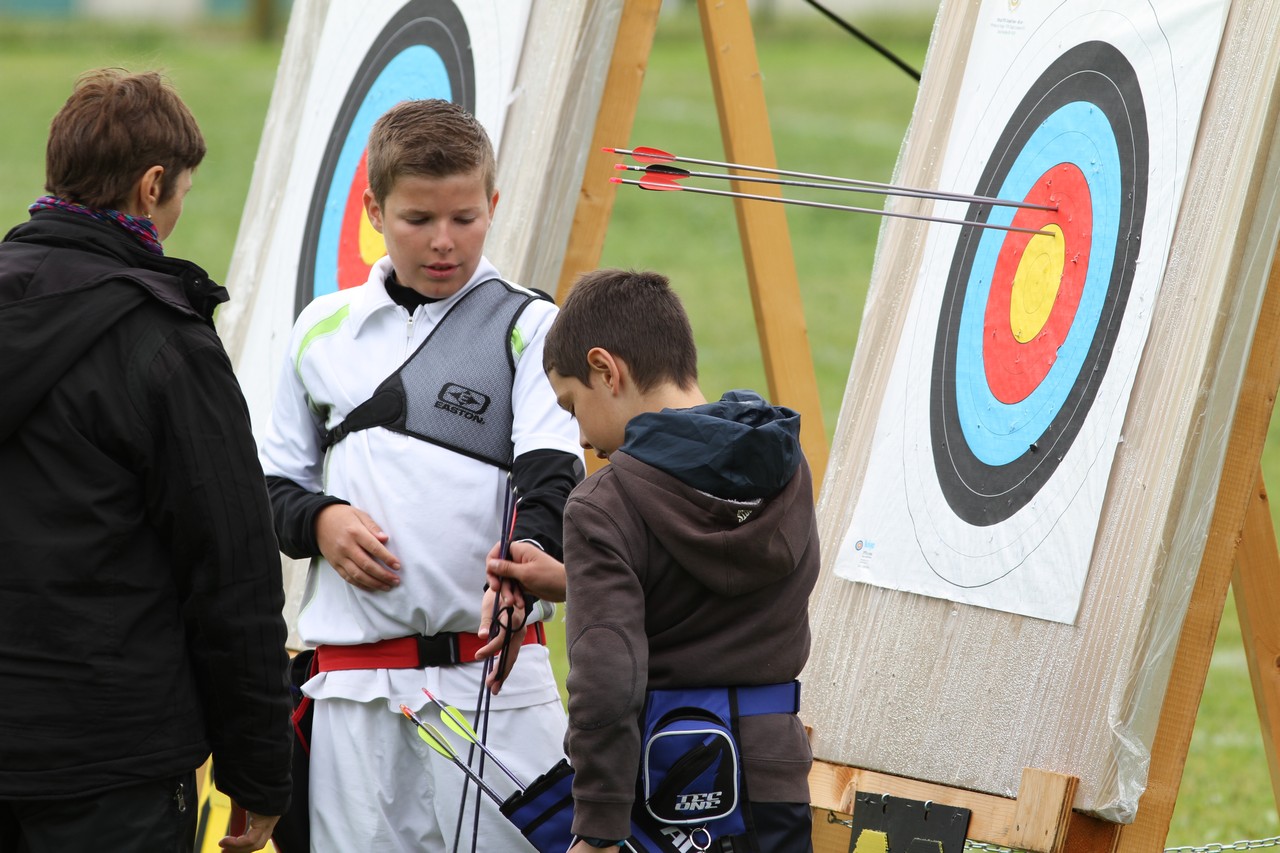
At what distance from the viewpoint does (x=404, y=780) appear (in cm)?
230

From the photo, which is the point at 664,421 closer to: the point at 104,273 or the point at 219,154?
the point at 104,273

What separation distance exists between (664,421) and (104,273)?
678 millimetres

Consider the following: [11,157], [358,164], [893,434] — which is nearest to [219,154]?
[11,157]

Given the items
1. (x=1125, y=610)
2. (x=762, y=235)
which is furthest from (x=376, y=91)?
(x=1125, y=610)

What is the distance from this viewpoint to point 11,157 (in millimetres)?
15727

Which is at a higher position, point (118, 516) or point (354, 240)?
point (354, 240)

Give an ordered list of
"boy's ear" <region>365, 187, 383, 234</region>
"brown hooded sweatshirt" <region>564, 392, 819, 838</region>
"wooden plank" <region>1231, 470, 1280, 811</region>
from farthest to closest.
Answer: "wooden plank" <region>1231, 470, 1280, 811</region> < "boy's ear" <region>365, 187, 383, 234</region> < "brown hooded sweatshirt" <region>564, 392, 819, 838</region>

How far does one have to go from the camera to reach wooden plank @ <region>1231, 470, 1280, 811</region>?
2613 mm

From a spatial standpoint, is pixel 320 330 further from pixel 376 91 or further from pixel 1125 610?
pixel 1125 610

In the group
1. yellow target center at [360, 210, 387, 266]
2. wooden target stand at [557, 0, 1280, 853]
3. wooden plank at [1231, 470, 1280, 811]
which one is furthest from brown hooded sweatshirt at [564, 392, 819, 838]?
yellow target center at [360, 210, 387, 266]

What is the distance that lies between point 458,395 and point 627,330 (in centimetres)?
39

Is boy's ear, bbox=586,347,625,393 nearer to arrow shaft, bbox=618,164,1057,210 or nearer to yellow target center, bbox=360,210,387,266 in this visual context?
arrow shaft, bbox=618,164,1057,210

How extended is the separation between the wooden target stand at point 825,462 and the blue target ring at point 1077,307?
265mm

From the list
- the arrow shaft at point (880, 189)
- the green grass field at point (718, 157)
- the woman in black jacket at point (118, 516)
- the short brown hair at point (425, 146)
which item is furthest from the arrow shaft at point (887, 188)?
the green grass field at point (718, 157)
